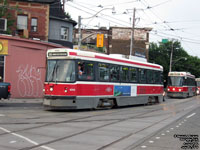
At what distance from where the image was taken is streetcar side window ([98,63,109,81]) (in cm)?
1677

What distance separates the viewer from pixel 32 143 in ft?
25.1

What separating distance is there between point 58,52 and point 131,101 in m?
7.04

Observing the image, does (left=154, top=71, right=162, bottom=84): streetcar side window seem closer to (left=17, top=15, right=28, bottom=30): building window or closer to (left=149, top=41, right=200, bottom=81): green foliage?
(left=17, top=15, right=28, bottom=30): building window

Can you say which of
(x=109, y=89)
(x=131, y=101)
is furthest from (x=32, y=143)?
(x=131, y=101)

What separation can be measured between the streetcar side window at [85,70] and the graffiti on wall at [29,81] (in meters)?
9.21

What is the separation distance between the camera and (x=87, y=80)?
626 inches

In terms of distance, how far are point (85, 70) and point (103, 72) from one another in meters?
1.64

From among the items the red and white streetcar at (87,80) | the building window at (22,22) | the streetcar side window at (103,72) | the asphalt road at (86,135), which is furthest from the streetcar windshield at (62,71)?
the building window at (22,22)

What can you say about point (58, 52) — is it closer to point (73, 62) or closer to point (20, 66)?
point (73, 62)

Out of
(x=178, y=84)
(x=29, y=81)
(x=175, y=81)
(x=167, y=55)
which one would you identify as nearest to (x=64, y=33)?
(x=29, y=81)

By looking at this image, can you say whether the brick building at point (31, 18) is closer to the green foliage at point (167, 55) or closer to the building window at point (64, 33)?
the building window at point (64, 33)

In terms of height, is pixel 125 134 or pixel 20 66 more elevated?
pixel 20 66

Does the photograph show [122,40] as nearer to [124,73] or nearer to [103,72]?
[124,73]

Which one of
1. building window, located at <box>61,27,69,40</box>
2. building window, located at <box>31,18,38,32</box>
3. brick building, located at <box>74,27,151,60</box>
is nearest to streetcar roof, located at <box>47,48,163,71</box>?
building window, located at <box>31,18,38,32</box>
